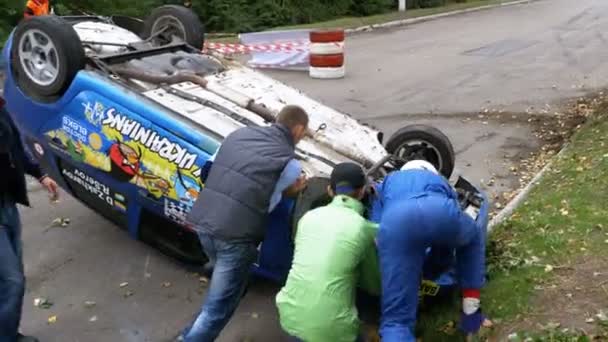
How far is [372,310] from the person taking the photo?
4.41 m

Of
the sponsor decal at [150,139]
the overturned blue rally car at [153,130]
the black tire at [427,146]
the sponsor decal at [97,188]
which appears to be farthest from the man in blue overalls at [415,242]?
the sponsor decal at [97,188]

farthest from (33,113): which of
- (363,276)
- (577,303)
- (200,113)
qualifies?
(577,303)

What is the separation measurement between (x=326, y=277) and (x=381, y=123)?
6.68 meters

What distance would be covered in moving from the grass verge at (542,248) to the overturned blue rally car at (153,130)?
47 centimetres

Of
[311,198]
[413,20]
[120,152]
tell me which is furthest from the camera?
[413,20]

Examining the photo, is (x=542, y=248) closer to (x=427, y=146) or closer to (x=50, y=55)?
(x=427, y=146)

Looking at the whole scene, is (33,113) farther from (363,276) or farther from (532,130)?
(532,130)

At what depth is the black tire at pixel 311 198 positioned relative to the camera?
178 inches

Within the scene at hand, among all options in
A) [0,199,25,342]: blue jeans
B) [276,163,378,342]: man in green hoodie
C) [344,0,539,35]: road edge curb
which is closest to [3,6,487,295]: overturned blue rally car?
[276,163,378,342]: man in green hoodie

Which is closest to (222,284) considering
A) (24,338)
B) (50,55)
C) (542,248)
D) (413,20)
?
(24,338)

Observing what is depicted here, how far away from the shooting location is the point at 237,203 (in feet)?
13.7

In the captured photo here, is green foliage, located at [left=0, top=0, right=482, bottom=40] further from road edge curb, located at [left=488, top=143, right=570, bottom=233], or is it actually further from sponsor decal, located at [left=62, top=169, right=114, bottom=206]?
road edge curb, located at [left=488, top=143, right=570, bottom=233]

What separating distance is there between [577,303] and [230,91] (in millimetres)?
3140

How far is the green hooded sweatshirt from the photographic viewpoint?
3699 mm
